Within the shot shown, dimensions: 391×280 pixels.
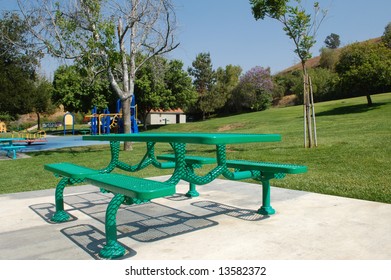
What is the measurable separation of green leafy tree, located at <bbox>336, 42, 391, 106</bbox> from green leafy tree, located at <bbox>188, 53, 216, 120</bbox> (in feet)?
79.6

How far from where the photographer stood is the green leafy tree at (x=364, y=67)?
2248 cm

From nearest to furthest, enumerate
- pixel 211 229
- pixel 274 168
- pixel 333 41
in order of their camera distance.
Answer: pixel 211 229 < pixel 274 168 < pixel 333 41

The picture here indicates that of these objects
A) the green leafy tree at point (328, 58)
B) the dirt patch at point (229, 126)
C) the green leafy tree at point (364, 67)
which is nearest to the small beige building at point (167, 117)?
the green leafy tree at point (328, 58)

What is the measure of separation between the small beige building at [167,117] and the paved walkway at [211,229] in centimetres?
4927

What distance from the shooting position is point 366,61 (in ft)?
75.9

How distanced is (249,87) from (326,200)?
41427mm

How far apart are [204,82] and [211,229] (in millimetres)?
50733

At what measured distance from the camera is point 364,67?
2283 centimetres

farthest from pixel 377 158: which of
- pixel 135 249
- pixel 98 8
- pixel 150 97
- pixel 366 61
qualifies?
pixel 150 97

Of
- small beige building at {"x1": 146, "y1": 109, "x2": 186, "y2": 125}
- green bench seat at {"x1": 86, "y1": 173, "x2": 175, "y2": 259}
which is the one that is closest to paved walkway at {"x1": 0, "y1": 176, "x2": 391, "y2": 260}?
green bench seat at {"x1": 86, "y1": 173, "x2": 175, "y2": 259}

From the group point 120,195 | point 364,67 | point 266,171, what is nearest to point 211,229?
point 266,171

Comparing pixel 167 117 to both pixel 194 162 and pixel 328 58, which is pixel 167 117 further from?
pixel 194 162

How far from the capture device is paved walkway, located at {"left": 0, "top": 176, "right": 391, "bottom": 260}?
3.11m

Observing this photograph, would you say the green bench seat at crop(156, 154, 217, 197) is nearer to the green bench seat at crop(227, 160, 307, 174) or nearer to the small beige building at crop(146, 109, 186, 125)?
the green bench seat at crop(227, 160, 307, 174)
